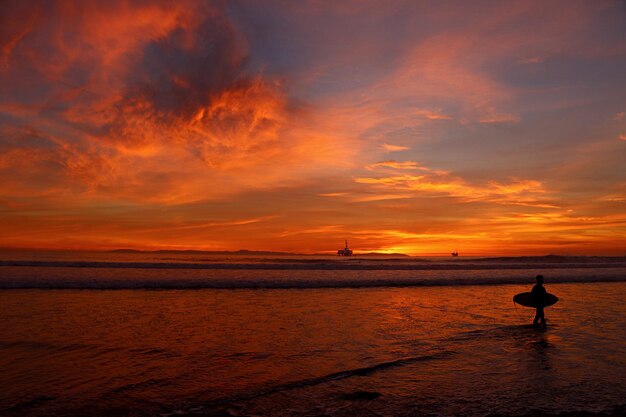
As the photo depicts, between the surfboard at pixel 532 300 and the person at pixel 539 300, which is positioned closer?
the person at pixel 539 300

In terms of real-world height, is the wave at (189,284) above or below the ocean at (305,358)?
above

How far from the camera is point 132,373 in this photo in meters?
9.09

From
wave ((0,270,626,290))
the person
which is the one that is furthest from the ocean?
wave ((0,270,626,290))

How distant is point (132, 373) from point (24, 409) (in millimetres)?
2306

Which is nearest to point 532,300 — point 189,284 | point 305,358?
point 305,358

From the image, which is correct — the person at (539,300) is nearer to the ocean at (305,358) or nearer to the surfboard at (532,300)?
the surfboard at (532,300)

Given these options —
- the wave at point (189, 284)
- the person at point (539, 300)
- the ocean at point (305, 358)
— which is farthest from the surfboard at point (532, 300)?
the wave at point (189, 284)

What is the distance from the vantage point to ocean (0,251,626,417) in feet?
24.4

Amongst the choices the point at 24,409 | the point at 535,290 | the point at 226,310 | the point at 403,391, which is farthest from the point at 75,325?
the point at 535,290

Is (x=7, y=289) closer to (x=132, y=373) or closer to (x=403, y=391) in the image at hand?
(x=132, y=373)

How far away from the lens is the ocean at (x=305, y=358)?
24.4 feet

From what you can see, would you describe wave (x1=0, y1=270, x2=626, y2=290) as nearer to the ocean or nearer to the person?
the ocean

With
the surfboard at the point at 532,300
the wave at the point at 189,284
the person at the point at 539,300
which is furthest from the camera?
the wave at the point at 189,284

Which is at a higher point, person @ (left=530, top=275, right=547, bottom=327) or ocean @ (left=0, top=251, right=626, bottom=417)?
person @ (left=530, top=275, right=547, bottom=327)
